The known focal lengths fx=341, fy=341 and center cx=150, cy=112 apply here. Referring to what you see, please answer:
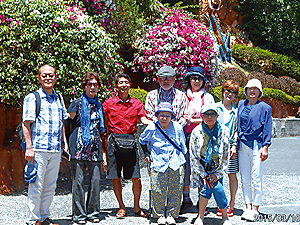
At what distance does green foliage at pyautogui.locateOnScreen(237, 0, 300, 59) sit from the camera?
20.5 metres

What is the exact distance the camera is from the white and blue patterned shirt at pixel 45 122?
384cm

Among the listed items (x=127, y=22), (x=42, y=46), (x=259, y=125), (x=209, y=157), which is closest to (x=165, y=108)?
(x=209, y=157)

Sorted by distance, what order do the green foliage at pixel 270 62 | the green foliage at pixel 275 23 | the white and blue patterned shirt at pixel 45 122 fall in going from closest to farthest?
the white and blue patterned shirt at pixel 45 122 < the green foliage at pixel 270 62 < the green foliage at pixel 275 23

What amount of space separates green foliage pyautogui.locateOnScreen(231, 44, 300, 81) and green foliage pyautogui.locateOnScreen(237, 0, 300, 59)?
4.33ft

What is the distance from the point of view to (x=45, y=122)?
155 inches

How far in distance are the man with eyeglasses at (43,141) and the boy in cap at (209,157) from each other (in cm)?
166

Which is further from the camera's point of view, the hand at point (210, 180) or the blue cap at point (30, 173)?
the hand at point (210, 180)

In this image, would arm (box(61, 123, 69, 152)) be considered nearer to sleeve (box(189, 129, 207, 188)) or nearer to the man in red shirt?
the man in red shirt

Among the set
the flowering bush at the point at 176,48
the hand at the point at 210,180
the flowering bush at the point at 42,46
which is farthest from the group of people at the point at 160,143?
the flowering bush at the point at 176,48

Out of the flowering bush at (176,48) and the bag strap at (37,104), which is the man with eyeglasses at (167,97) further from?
the flowering bush at (176,48)

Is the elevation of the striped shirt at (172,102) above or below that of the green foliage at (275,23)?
below

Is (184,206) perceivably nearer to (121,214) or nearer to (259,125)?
(121,214)
